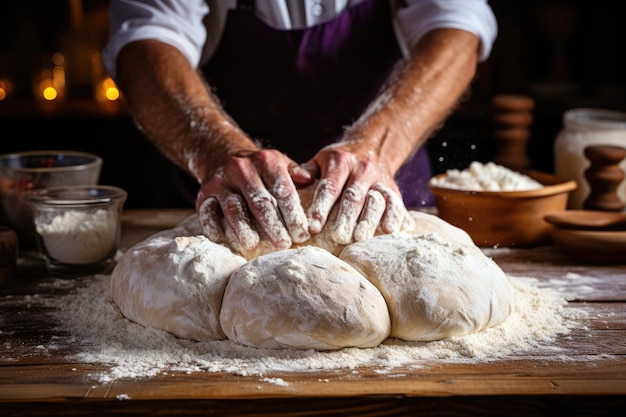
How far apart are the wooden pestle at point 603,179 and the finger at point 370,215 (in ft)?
2.45

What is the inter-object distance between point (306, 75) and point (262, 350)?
1142mm

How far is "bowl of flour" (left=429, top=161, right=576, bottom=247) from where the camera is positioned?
177cm

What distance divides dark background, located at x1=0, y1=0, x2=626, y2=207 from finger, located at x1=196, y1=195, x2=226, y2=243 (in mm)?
1901

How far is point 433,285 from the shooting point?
4.03 ft

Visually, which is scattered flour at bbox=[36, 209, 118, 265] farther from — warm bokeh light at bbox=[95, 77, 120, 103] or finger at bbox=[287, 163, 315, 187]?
warm bokeh light at bbox=[95, 77, 120, 103]

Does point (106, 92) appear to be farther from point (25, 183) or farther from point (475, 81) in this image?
point (25, 183)

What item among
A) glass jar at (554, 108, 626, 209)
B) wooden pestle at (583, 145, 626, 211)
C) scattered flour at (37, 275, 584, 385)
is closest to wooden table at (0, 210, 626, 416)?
scattered flour at (37, 275, 584, 385)

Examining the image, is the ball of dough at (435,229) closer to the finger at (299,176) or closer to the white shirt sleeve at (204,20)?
the finger at (299,176)

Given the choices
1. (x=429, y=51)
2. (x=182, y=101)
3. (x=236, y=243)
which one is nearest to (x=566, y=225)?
(x=429, y=51)

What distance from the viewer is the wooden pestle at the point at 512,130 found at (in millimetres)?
2195

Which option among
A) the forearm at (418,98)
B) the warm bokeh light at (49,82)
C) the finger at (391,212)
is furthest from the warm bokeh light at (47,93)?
the finger at (391,212)

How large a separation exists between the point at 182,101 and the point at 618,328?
107 centimetres

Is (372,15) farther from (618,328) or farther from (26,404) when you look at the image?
(26,404)

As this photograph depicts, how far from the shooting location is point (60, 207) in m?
1.59
